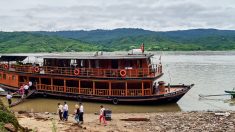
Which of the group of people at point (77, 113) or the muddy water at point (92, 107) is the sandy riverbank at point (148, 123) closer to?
the group of people at point (77, 113)

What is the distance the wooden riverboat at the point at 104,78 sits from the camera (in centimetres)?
2909

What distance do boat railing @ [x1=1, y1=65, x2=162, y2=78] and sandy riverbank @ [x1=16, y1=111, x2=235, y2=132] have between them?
4278mm

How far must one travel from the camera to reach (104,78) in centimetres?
2953

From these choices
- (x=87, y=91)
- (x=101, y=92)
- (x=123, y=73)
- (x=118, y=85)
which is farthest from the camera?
(x=87, y=91)

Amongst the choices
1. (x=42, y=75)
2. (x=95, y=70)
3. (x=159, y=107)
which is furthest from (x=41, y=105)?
(x=159, y=107)

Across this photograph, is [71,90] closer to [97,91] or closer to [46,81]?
[97,91]

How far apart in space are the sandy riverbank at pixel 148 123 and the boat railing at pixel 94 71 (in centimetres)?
428

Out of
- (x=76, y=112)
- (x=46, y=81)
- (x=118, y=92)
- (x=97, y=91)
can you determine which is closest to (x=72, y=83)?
(x=46, y=81)

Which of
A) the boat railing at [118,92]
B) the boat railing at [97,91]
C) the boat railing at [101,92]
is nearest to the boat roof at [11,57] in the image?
the boat railing at [97,91]

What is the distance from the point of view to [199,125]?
71.8ft

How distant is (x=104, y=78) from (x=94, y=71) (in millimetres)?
1272


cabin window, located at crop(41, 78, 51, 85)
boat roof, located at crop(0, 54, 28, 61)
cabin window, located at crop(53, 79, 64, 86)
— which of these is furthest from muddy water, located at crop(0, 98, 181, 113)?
boat roof, located at crop(0, 54, 28, 61)

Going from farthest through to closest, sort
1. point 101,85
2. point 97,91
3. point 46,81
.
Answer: point 46,81
point 101,85
point 97,91

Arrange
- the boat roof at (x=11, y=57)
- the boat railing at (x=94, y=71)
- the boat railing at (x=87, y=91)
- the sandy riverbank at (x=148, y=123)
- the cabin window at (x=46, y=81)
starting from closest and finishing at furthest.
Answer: the sandy riverbank at (x=148, y=123), the boat railing at (x=94, y=71), the boat railing at (x=87, y=91), the cabin window at (x=46, y=81), the boat roof at (x=11, y=57)
